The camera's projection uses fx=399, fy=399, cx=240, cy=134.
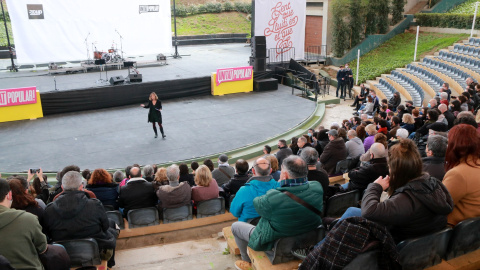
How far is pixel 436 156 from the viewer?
3826 mm

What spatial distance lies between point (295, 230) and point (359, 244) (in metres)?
0.84

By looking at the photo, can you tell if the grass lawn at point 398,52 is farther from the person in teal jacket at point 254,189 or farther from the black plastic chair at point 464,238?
the black plastic chair at point 464,238

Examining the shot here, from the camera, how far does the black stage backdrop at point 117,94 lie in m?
12.9

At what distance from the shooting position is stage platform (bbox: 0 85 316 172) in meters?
9.34

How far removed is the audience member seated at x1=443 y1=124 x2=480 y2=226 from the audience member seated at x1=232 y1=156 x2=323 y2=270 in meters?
1.06

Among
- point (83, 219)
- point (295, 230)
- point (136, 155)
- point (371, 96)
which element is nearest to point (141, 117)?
→ point (136, 155)

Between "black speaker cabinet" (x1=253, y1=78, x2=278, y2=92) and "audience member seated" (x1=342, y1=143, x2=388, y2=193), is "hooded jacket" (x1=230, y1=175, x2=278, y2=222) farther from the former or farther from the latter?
"black speaker cabinet" (x1=253, y1=78, x2=278, y2=92)

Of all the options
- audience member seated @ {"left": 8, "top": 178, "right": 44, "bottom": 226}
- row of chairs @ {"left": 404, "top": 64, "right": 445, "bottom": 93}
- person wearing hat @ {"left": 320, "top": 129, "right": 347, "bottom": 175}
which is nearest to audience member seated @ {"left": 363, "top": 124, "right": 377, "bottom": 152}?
person wearing hat @ {"left": 320, "top": 129, "right": 347, "bottom": 175}

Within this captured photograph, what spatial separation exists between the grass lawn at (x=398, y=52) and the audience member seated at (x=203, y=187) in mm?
13871

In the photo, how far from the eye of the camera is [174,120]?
12.3 meters

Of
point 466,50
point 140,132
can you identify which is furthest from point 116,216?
point 466,50

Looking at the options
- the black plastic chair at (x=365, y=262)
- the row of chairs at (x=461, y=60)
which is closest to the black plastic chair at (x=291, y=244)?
the black plastic chair at (x=365, y=262)

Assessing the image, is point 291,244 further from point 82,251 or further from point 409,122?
point 409,122

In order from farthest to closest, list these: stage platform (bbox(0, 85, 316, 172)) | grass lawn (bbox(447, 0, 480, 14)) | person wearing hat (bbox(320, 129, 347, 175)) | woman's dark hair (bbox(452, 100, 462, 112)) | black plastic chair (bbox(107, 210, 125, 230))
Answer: grass lawn (bbox(447, 0, 480, 14)) → stage platform (bbox(0, 85, 316, 172)) → woman's dark hair (bbox(452, 100, 462, 112)) → person wearing hat (bbox(320, 129, 347, 175)) → black plastic chair (bbox(107, 210, 125, 230))
